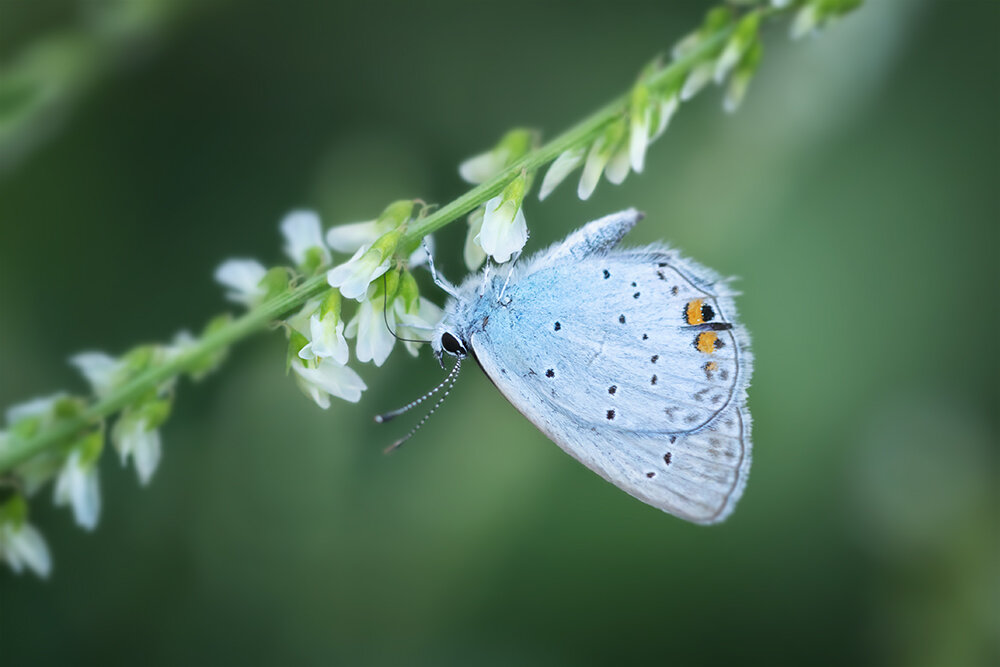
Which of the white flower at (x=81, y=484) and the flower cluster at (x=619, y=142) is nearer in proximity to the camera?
the flower cluster at (x=619, y=142)

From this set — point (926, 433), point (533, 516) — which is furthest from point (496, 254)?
point (926, 433)

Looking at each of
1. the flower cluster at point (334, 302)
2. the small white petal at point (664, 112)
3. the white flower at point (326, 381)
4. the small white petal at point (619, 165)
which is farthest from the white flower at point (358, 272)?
the small white petal at point (664, 112)

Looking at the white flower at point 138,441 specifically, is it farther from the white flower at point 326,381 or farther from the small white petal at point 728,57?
the small white petal at point 728,57

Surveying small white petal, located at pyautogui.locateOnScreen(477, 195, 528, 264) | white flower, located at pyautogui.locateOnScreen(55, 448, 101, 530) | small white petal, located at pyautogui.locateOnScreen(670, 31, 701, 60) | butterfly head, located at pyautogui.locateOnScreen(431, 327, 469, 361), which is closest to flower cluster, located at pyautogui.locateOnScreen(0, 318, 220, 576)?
white flower, located at pyautogui.locateOnScreen(55, 448, 101, 530)

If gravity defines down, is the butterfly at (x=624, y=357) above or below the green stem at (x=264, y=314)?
below

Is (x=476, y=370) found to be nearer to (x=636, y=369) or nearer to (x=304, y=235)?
(x=636, y=369)

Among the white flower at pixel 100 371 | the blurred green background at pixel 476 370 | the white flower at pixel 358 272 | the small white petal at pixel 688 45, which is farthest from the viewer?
the blurred green background at pixel 476 370

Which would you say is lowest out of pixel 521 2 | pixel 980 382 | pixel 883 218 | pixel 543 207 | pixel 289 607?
pixel 980 382

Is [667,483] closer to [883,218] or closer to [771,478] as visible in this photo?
[771,478]

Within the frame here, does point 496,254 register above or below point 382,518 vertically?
below
